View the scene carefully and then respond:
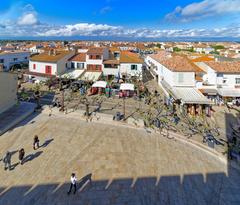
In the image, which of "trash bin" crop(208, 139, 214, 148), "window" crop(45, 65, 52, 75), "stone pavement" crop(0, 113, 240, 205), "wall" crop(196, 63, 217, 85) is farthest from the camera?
"window" crop(45, 65, 52, 75)

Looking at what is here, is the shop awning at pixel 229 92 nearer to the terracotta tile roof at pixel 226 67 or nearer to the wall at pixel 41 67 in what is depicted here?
the terracotta tile roof at pixel 226 67

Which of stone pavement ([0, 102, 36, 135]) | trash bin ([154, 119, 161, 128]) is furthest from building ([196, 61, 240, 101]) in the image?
stone pavement ([0, 102, 36, 135])

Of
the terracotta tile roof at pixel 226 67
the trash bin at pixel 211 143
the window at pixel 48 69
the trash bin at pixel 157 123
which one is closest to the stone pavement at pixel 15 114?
the trash bin at pixel 157 123

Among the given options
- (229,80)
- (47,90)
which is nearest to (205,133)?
(229,80)

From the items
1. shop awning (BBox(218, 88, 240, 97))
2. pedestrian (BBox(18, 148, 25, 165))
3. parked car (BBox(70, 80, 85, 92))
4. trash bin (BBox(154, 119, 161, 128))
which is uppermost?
parked car (BBox(70, 80, 85, 92))

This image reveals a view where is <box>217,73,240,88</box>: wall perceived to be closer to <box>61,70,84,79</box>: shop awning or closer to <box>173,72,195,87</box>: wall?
<box>173,72,195,87</box>: wall

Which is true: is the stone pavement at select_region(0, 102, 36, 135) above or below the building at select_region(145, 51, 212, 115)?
below

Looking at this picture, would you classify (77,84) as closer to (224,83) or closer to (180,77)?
(180,77)
